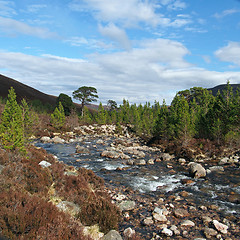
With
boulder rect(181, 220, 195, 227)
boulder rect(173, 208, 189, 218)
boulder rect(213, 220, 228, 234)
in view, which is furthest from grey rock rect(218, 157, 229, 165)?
boulder rect(181, 220, 195, 227)

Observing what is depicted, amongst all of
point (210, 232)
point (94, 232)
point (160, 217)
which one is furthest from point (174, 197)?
point (94, 232)

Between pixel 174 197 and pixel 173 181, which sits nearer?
pixel 174 197

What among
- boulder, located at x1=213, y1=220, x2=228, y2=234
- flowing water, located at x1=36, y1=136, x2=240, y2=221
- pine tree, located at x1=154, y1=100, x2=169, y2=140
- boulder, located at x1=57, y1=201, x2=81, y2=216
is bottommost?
flowing water, located at x1=36, y1=136, x2=240, y2=221

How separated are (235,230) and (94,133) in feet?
160

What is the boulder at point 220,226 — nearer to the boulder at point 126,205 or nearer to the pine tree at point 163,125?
the boulder at point 126,205

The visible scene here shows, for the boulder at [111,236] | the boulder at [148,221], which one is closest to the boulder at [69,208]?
the boulder at [111,236]

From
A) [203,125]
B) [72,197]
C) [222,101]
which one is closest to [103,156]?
[72,197]

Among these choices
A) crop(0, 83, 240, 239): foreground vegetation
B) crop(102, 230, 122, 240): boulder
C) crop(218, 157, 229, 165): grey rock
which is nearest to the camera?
crop(0, 83, 240, 239): foreground vegetation

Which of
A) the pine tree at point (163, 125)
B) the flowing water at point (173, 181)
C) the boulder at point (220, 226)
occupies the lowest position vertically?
the flowing water at point (173, 181)

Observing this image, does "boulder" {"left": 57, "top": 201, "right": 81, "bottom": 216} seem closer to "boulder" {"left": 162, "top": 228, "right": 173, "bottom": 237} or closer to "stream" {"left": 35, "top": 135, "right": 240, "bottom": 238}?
"boulder" {"left": 162, "top": 228, "right": 173, "bottom": 237}

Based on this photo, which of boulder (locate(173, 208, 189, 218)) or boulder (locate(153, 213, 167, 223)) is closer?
boulder (locate(153, 213, 167, 223))

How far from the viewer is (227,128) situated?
1052 inches

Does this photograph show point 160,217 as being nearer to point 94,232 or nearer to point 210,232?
point 210,232

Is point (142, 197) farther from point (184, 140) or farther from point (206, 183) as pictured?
point (184, 140)
